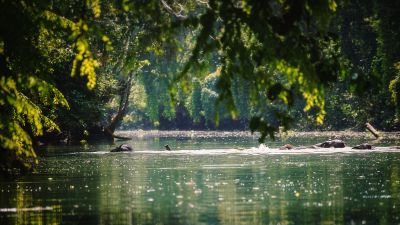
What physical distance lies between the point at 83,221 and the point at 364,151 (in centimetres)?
3085

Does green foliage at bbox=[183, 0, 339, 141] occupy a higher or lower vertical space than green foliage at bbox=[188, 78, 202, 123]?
lower

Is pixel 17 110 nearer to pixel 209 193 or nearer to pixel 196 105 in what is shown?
pixel 209 193

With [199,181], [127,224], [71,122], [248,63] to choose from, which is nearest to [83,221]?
[127,224]

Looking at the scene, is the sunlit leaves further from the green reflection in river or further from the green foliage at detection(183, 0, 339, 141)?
the green foliage at detection(183, 0, 339, 141)

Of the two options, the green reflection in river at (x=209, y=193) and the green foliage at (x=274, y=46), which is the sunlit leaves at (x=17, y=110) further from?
the green foliage at (x=274, y=46)

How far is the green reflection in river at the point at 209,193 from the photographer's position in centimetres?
1842

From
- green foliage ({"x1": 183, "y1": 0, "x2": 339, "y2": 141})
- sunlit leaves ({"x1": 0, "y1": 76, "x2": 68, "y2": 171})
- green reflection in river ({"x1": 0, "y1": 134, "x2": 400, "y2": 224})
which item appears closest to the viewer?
green foliage ({"x1": 183, "y1": 0, "x2": 339, "y2": 141})

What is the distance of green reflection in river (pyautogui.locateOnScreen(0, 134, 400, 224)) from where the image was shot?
18422 millimetres

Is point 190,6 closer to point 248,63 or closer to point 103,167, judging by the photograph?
point 103,167

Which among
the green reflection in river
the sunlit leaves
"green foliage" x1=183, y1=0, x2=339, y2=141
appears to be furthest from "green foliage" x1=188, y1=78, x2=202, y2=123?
"green foliage" x1=183, y1=0, x2=339, y2=141

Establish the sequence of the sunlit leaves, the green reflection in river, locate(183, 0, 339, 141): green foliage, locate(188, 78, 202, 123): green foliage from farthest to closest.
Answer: locate(188, 78, 202, 123): green foliage → the green reflection in river → the sunlit leaves → locate(183, 0, 339, 141): green foliage

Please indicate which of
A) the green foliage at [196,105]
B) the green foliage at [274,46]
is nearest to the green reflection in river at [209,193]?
the green foliage at [274,46]

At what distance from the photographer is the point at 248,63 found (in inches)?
512

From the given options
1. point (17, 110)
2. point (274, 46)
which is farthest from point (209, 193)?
point (274, 46)
